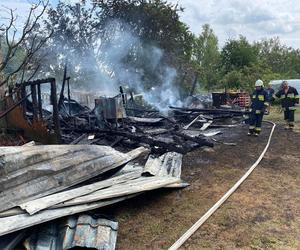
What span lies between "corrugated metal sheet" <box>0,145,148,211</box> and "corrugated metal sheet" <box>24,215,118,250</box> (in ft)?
1.83

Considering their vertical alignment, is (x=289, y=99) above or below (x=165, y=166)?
above

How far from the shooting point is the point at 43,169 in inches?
189

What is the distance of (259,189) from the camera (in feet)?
20.3

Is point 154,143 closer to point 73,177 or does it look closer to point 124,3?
point 73,177

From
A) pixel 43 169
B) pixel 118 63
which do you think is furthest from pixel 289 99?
pixel 118 63

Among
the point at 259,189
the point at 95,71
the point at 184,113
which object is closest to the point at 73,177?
the point at 259,189

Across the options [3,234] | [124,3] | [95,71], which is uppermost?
[124,3]

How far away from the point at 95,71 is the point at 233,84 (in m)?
12.6

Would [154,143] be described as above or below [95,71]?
below

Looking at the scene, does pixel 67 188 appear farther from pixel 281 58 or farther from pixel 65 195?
pixel 281 58

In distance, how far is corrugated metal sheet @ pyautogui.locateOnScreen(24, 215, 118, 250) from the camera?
3.80 m

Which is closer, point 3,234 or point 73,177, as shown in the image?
point 3,234

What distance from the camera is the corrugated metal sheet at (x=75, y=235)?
12.5 ft

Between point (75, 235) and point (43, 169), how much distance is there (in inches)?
49.4
